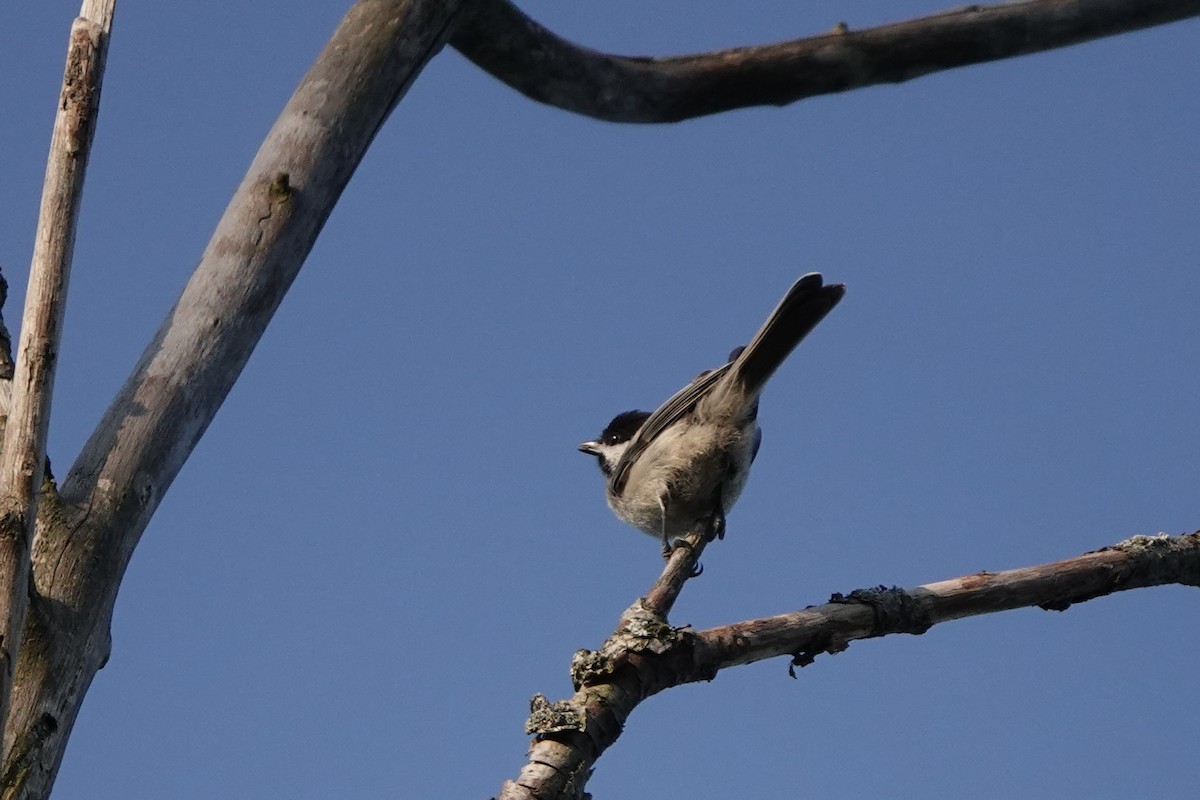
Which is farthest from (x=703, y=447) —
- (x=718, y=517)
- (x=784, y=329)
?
(x=784, y=329)

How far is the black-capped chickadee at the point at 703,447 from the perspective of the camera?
532cm

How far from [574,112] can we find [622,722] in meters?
2.04

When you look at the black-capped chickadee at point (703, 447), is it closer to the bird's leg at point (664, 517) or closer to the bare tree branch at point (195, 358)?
the bird's leg at point (664, 517)

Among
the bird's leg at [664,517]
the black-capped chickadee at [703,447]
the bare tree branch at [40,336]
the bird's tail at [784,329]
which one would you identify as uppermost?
the bird's tail at [784,329]

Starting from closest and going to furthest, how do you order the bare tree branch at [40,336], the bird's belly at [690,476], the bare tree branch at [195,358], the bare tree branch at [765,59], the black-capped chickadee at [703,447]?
the bare tree branch at [40,336], the bare tree branch at [195,358], the bare tree branch at [765,59], the black-capped chickadee at [703,447], the bird's belly at [690,476]

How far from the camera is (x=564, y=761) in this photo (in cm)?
266

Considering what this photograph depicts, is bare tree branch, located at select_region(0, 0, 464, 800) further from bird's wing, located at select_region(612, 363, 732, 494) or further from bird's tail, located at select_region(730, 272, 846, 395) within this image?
bird's wing, located at select_region(612, 363, 732, 494)

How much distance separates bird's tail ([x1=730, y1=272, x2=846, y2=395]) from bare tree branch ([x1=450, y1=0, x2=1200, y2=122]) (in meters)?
0.91

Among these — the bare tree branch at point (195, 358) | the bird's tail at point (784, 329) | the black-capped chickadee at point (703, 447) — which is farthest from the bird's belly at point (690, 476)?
the bare tree branch at point (195, 358)

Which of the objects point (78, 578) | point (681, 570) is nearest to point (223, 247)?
point (78, 578)

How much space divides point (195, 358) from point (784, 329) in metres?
2.88

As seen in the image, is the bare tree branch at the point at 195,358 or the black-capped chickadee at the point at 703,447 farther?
the black-capped chickadee at the point at 703,447

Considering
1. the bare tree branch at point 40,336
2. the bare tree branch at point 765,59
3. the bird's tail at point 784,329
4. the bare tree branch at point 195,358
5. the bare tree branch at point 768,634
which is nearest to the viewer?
the bare tree branch at point 40,336

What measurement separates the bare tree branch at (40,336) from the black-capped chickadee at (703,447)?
10.4 feet
